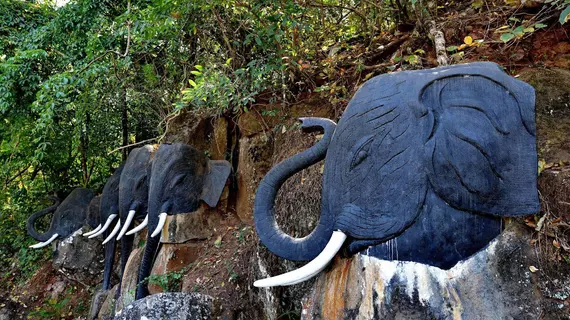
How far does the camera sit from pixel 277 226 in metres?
2.23

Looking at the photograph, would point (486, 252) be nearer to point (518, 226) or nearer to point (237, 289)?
point (518, 226)

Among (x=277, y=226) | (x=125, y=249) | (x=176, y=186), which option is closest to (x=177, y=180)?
(x=176, y=186)

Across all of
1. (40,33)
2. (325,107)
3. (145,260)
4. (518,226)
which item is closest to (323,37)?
(325,107)

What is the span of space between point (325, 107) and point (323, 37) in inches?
38.1

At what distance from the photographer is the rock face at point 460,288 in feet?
6.03

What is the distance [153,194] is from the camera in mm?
4871

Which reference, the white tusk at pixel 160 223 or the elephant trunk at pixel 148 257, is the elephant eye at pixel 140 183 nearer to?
the elephant trunk at pixel 148 257

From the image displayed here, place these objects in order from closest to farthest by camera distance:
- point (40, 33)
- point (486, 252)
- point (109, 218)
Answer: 1. point (486, 252)
2. point (109, 218)
3. point (40, 33)

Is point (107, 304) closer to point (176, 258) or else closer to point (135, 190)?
point (135, 190)

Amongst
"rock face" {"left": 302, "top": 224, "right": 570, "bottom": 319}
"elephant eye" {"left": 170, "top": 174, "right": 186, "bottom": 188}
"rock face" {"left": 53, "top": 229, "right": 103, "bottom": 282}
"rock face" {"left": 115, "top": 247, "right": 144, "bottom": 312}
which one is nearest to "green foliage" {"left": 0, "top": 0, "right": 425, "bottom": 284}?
"elephant eye" {"left": 170, "top": 174, "right": 186, "bottom": 188}

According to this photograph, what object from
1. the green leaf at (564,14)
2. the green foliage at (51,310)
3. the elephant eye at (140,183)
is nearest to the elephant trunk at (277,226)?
the green leaf at (564,14)

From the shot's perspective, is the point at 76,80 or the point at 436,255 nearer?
the point at 436,255

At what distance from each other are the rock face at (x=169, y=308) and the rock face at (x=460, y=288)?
1805 mm

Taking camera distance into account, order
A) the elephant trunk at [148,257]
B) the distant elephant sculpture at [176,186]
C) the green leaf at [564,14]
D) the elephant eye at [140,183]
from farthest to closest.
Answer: the elephant eye at [140,183]
the elephant trunk at [148,257]
the distant elephant sculpture at [176,186]
the green leaf at [564,14]
